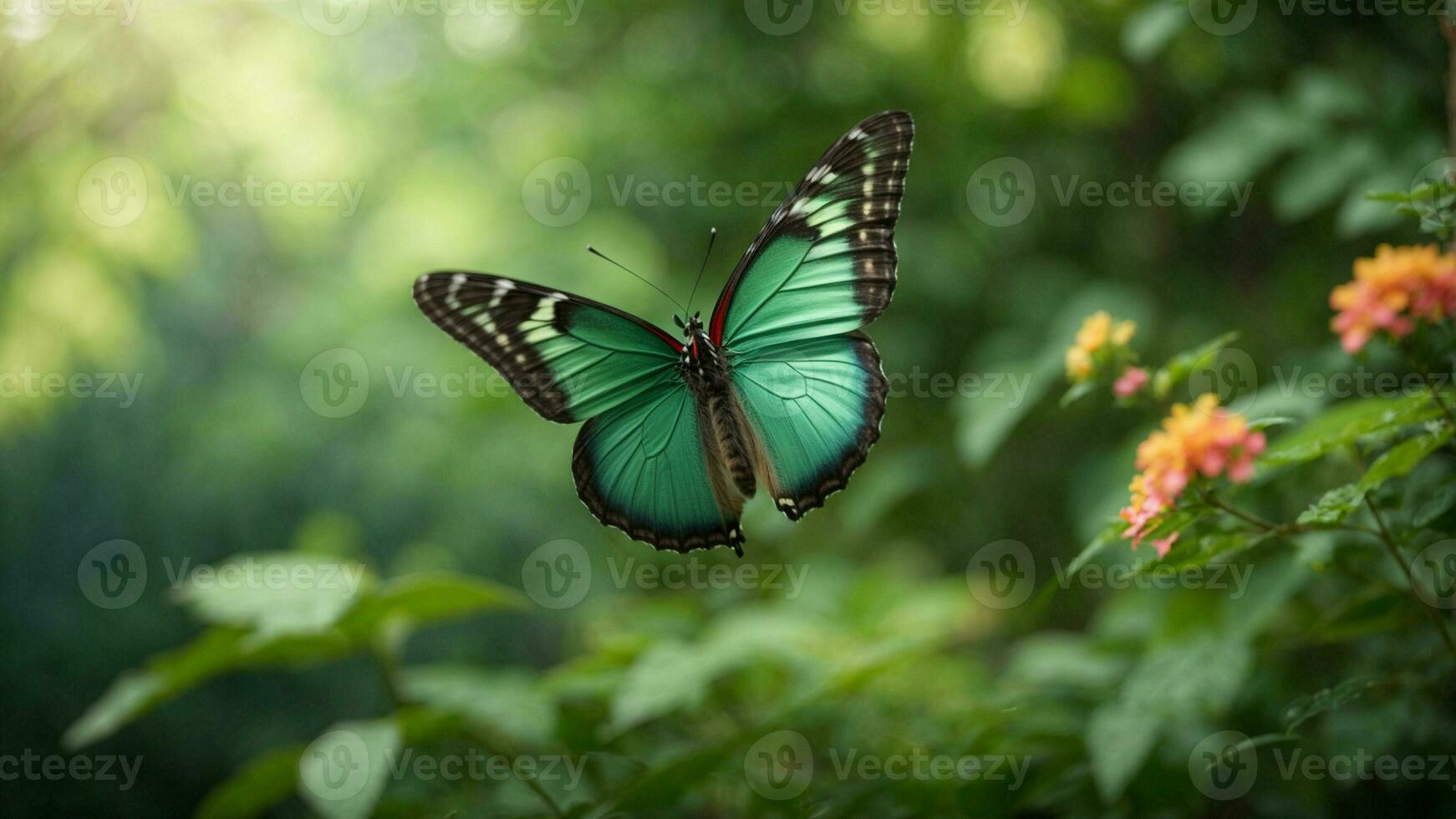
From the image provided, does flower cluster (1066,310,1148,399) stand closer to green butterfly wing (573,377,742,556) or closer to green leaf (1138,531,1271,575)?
green leaf (1138,531,1271,575)

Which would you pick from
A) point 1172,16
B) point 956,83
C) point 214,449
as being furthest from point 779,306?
point 214,449

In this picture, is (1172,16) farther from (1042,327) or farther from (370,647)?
(370,647)

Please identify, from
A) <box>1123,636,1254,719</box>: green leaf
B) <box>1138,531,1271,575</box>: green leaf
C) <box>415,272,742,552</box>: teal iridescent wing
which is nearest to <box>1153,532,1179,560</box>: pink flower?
<box>1138,531,1271,575</box>: green leaf

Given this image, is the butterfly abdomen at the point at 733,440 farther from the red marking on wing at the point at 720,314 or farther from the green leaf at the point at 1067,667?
the green leaf at the point at 1067,667

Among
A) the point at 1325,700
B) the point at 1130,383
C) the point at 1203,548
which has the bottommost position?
the point at 1325,700

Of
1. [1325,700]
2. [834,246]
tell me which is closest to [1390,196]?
[1325,700]

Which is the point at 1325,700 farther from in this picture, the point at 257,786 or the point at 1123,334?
the point at 257,786

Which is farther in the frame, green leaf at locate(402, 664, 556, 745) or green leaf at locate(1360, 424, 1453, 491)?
green leaf at locate(402, 664, 556, 745)
